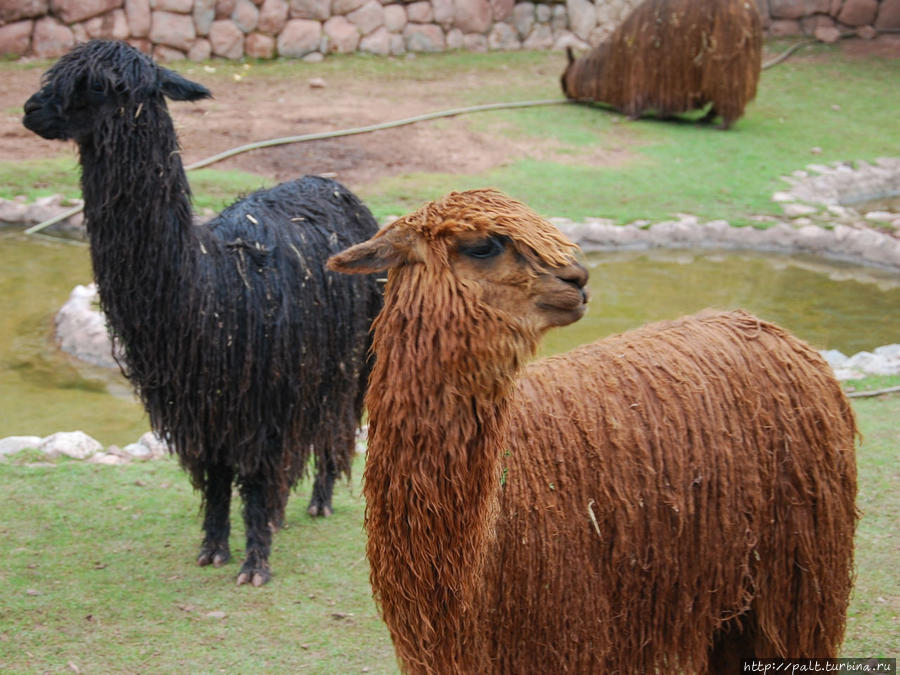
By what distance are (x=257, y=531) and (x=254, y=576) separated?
7.3 inches

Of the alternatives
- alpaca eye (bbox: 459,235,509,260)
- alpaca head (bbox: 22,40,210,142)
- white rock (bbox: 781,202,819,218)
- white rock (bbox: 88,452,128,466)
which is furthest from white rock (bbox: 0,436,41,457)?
white rock (bbox: 781,202,819,218)

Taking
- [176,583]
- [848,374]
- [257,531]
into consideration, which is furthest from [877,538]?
[176,583]

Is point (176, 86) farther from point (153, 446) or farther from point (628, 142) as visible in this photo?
point (628, 142)

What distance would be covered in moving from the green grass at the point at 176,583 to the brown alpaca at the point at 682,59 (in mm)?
7581

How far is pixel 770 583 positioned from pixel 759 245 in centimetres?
705

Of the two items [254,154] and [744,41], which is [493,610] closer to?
[254,154]

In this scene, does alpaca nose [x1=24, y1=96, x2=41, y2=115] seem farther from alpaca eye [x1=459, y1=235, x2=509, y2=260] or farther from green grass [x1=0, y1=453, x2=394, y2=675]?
alpaca eye [x1=459, y1=235, x2=509, y2=260]

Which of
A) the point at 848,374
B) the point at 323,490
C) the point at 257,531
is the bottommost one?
the point at 323,490

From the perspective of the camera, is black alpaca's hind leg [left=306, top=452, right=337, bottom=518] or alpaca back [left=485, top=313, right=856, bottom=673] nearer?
alpaca back [left=485, top=313, right=856, bottom=673]

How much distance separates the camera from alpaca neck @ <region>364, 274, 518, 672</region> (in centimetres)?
237

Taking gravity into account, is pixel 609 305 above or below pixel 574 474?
below

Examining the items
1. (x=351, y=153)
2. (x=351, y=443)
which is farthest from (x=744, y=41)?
(x=351, y=443)

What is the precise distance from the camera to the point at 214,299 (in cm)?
414

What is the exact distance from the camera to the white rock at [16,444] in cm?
539
